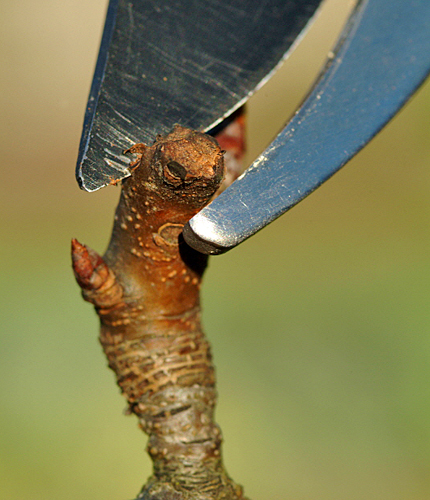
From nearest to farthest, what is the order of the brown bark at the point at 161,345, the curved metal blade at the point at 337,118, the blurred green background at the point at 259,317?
the curved metal blade at the point at 337,118 < the brown bark at the point at 161,345 < the blurred green background at the point at 259,317

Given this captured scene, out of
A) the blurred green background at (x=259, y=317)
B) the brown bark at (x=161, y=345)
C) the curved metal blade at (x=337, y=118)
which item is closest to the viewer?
the curved metal blade at (x=337, y=118)

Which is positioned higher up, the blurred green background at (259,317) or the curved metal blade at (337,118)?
the blurred green background at (259,317)

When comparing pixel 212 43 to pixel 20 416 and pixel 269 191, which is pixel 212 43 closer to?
pixel 269 191

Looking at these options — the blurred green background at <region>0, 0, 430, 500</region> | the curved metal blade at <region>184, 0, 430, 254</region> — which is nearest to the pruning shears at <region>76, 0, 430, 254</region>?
the curved metal blade at <region>184, 0, 430, 254</region>

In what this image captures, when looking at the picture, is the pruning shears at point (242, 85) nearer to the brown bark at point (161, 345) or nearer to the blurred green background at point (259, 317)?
the brown bark at point (161, 345)

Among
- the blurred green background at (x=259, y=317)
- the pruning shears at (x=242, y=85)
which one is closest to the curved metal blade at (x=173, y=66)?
the pruning shears at (x=242, y=85)

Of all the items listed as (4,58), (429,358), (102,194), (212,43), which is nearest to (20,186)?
(102,194)

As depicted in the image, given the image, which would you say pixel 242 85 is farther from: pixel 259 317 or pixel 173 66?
pixel 259 317

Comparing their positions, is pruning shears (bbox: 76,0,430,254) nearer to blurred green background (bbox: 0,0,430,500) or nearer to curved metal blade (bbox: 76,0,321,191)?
curved metal blade (bbox: 76,0,321,191)
